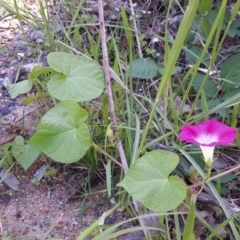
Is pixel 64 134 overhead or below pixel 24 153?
overhead

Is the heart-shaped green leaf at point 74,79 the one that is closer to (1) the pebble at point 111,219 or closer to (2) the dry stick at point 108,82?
(2) the dry stick at point 108,82

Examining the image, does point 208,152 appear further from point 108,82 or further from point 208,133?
point 108,82

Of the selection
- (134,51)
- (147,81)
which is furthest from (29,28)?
(147,81)

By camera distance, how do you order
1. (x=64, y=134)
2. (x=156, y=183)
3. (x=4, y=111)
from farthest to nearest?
(x=4, y=111) → (x=64, y=134) → (x=156, y=183)

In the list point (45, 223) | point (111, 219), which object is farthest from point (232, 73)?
point (45, 223)

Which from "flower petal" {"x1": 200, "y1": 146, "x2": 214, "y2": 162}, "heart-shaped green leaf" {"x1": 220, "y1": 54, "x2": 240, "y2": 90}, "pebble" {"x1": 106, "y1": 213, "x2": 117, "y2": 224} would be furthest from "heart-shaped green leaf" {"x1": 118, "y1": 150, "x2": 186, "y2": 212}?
"heart-shaped green leaf" {"x1": 220, "y1": 54, "x2": 240, "y2": 90}

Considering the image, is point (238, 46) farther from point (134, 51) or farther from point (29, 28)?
point (29, 28)

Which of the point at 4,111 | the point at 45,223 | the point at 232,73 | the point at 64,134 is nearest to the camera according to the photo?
the point at 64,134
